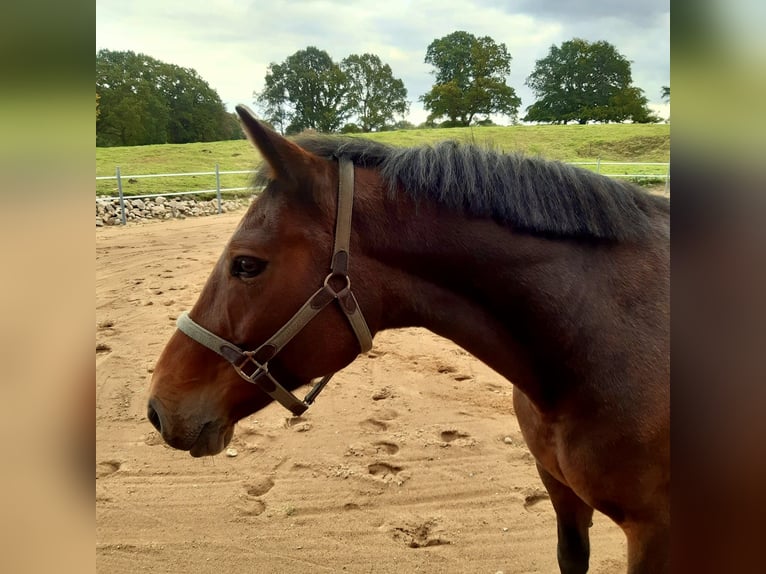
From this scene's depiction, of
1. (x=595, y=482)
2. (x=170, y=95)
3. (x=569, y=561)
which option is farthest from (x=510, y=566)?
(x=170, y=95)

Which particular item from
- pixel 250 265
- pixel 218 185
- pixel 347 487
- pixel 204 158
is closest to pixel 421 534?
pixel 347 487

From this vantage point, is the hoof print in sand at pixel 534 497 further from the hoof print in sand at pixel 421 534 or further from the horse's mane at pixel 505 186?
the horse's mane at pixel 505 186

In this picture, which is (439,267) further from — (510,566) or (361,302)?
(510,566)

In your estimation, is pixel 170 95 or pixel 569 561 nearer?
pixel 569 561

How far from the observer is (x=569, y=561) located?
2371 mm

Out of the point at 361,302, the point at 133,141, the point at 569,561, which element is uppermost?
the point at 133,141

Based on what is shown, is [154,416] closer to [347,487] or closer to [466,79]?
[347,487]

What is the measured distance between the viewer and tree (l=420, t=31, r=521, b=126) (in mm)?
7312

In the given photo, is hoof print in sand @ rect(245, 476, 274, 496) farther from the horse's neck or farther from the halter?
the horse's neck

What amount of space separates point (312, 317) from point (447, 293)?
454mm

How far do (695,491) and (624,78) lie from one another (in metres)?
1.25

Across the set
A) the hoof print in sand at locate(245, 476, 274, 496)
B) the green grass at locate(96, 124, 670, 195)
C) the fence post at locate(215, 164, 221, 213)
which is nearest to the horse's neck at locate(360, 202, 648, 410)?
the hoof print in sand at locate(245, 476, 274, 496)

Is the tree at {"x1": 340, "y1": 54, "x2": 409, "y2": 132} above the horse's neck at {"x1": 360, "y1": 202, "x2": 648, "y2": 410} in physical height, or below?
above

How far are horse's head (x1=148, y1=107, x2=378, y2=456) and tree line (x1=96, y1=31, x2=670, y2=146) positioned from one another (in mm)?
406
